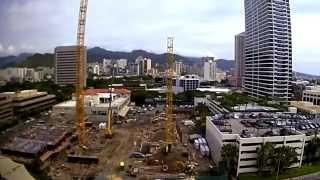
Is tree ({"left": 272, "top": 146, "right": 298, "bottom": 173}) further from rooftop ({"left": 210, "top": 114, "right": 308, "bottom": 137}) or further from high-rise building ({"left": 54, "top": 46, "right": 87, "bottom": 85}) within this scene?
high-rise building ({"left": 54, "top": 46, "right": 87, "bottom": 85})

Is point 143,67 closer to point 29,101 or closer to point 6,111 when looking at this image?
point 29,101

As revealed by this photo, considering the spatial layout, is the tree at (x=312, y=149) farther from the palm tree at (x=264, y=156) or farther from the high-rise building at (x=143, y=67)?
the high-rise building at (x=143, y=67)

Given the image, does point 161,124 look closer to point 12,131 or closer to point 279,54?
point 12,131

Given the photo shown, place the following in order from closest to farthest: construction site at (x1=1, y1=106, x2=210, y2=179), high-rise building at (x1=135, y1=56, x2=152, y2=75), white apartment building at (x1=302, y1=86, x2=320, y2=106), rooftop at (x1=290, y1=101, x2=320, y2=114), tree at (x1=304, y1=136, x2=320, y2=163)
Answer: construction site at (x1=1, y1=106, x2=210, y2=179), tree at (x1=304, y1=136, x2=320, y2=163), rooftop at (x1=290, y1=101, x2=320, y2=114), white apartment building at (x1=302, y1=86, x2=320, y2=106), high-rise building at (x1=135, y1=56, x2=152, y2=75)

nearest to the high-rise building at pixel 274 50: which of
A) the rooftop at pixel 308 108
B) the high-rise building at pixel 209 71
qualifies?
the rooftop at pixel 308 108

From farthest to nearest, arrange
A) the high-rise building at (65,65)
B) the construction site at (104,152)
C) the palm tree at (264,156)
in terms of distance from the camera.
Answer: the high-rise building at (65,65)
the construction site at (104,152)
the palm tree at (264,156)

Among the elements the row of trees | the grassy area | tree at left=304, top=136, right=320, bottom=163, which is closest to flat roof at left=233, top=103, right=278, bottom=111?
tree at left=304, top=136, right=320, bottom=163

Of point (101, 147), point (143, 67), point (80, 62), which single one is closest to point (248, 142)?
point (101, 147)
